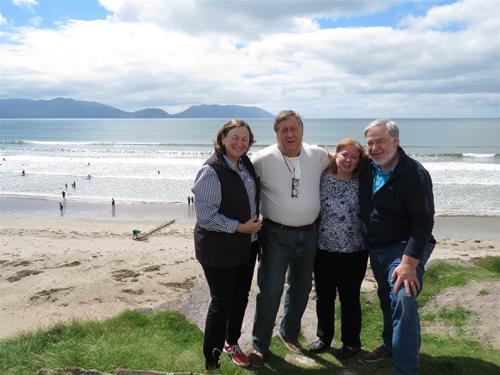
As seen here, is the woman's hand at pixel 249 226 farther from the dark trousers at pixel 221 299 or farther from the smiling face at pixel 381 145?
the smiling face at pixel 381 145

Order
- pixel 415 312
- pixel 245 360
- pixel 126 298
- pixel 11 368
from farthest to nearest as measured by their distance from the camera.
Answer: pixel 126 298 < pixel 245 360 < pixel 11 368 < pixel 415 312

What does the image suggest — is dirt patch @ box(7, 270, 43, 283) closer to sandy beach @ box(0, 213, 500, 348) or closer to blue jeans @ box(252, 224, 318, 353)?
sandy beach @ box(0, 213, 500, 348)

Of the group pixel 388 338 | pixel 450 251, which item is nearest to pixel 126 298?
pixel 388 338

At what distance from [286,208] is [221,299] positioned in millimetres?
918

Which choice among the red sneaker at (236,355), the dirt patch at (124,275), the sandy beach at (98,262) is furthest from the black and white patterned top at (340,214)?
the dirt patch at (124,275)

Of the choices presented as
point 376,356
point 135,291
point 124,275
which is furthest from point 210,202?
point 124,275

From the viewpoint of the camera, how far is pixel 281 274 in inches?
151

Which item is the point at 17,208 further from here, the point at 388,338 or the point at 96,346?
the point at 388,338

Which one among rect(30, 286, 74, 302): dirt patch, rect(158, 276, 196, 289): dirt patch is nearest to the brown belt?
rect(158, 276, 196, 289): dirt patch

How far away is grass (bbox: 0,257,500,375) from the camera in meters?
3.56

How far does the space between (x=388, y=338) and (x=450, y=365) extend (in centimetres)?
53

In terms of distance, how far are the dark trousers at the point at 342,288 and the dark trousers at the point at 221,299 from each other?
0.70m

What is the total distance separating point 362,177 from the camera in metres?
3.64

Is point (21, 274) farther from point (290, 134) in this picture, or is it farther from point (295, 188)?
point (290, 134)
